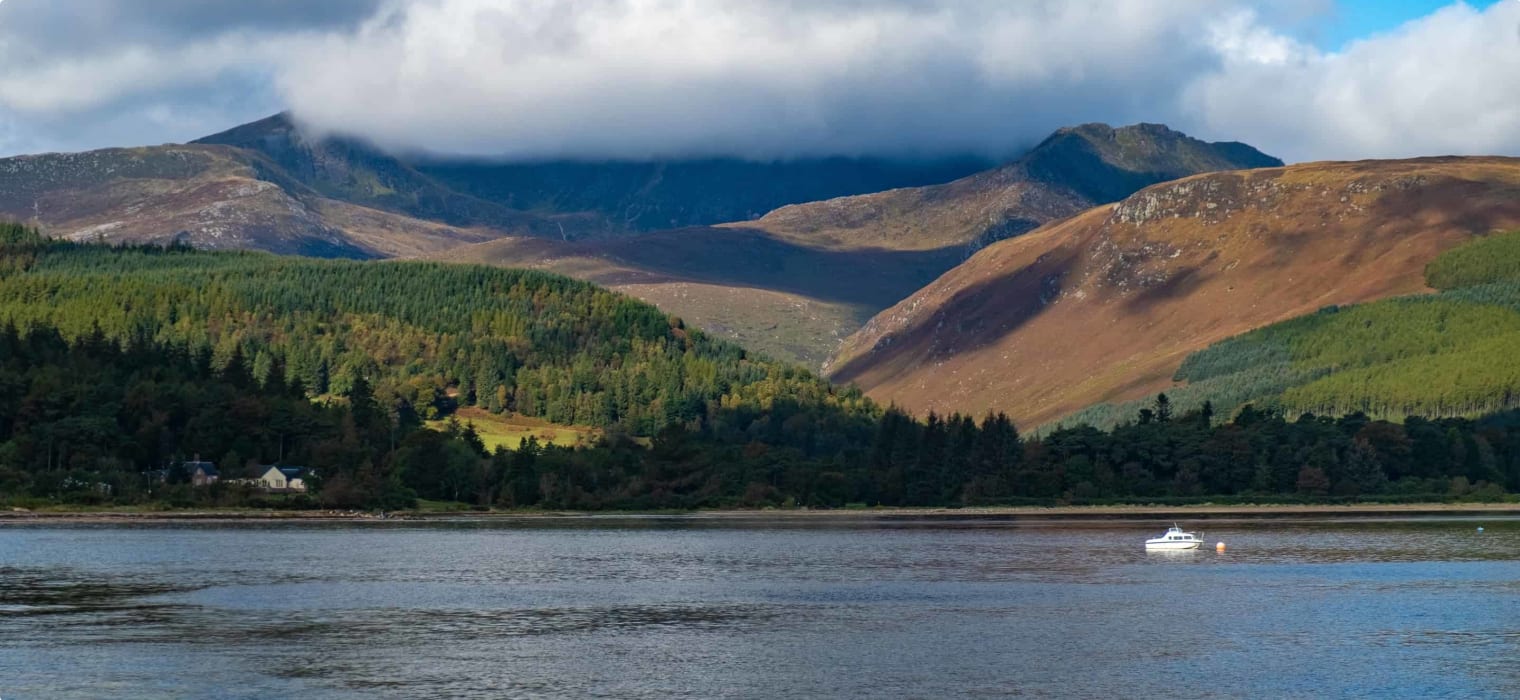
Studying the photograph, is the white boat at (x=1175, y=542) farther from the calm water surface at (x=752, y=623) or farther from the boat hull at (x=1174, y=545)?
the calm water surface at (x=752, y=623)

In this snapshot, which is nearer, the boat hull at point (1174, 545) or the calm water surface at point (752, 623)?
the calm water surface at point (752, 623)

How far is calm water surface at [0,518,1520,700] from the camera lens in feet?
257

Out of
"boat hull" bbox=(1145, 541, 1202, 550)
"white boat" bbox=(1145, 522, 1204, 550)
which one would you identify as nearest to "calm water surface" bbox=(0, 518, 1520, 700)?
"boat hull" bbox=(1145, 541, 1202, 550)

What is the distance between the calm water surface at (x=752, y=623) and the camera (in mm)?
78375

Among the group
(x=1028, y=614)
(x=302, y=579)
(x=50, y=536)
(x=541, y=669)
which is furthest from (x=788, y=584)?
(x=50, y=536)

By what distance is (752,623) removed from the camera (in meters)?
103

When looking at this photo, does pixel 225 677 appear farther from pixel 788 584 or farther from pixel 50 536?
pixel 50 536

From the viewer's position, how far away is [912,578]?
5271 inches

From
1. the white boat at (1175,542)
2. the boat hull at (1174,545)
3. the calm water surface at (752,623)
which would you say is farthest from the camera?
the white boat at (1175,542)

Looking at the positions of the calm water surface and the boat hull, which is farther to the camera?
the boat hull

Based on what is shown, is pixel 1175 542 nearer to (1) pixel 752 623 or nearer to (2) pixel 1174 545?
(2) pixel 1174 545

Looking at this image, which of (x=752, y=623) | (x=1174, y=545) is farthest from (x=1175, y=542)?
(x=752, y=623)

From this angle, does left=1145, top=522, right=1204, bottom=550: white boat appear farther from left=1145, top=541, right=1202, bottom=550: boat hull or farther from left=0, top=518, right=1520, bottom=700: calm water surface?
left=0, top=518, right=1520, bottom=700: calm water surface

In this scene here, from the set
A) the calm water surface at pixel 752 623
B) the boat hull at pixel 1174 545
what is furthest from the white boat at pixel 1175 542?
the calm water surface at pixel 752 623
